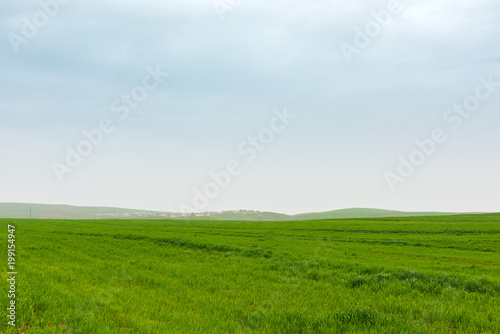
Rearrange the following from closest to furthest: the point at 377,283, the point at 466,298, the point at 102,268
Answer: the point at 466,298 < the point at 377,283 < the point at 102,268

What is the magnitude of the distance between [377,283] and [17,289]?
13.3 meters

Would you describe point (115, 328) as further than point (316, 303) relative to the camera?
No

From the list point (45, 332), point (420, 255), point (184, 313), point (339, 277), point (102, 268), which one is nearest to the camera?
point (45, 332)

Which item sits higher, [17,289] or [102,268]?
[17,289]

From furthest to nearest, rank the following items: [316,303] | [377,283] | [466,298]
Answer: [377,283] < [466,298] < [316,303]

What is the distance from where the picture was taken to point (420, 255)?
3006 cm

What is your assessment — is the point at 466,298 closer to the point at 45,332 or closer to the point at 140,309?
the point at 140,309

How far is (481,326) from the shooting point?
27.0 feet

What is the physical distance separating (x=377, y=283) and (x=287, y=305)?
5.64 m

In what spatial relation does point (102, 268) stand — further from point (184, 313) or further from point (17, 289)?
point (184, 313)

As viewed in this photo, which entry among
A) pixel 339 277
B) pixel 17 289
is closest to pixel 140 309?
pixel 17 289

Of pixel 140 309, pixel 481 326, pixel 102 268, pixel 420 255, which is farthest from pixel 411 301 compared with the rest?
pixel 420 255

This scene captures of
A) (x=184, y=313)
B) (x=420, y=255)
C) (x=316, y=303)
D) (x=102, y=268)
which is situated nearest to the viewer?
(x=184, y=313)

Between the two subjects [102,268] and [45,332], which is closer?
[45,332]
